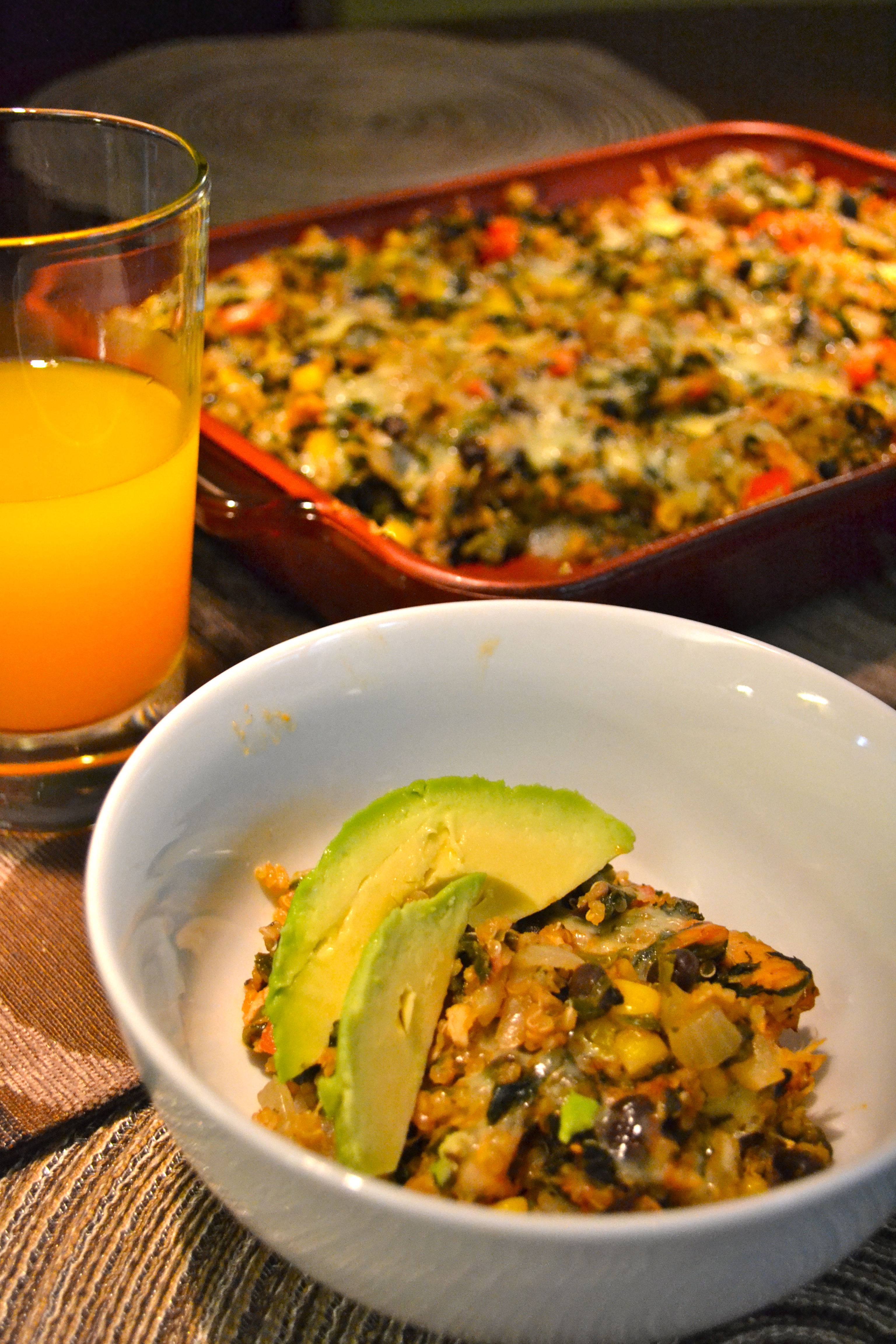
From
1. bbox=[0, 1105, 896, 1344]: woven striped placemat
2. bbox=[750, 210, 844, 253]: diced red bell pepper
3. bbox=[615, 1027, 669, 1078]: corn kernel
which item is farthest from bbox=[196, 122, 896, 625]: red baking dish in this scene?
bbox=[750, 210, 844, 253]: diced red bell pepper

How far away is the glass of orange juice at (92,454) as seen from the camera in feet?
4.41

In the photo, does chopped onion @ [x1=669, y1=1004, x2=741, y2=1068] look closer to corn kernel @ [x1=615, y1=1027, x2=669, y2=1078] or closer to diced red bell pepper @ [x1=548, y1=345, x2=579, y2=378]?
corn kernel @ [x1=615, y1=1027, x2=669, y2=1078]

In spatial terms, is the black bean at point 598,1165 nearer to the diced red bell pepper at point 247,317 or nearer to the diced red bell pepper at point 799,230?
the diced red bell pepper at point 247,317

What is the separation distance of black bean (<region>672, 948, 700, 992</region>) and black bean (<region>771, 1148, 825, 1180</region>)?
14 centimetres

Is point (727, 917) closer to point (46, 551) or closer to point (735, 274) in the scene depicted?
point (46, 551)

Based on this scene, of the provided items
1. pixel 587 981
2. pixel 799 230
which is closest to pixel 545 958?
pixel 587 981

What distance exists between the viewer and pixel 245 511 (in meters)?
1.74

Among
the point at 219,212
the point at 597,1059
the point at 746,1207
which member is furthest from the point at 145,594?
the point at 219,212

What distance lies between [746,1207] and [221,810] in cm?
61

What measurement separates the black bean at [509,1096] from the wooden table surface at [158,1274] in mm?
198

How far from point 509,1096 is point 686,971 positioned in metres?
0.18

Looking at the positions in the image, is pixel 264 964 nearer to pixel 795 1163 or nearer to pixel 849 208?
pixel 795 1163

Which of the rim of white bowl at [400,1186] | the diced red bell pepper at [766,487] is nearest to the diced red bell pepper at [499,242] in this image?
the diced red bell pepper at [766,487]

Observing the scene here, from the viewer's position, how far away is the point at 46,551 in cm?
137
